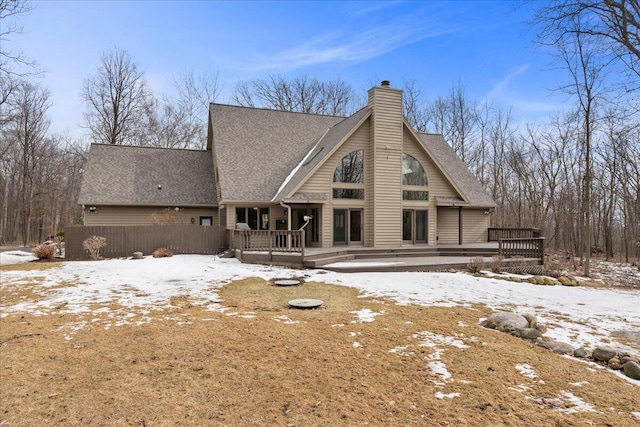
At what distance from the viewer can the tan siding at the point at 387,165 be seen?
16656 mm

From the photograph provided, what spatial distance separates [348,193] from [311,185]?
6.08 feet

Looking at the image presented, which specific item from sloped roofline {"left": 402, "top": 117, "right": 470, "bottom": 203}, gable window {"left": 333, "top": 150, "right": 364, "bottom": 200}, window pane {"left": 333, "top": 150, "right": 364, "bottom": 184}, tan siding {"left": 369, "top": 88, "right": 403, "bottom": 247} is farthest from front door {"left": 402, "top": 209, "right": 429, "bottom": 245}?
window pane {"left": 333, "top": 150, "right": 364, "bottom": 184}

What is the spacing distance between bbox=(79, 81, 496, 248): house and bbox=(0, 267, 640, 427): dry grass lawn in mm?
9855

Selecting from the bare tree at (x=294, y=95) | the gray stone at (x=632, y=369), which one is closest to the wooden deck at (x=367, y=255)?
the gray stone at (x=632, y=369)

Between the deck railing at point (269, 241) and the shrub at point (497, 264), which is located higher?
the deck railing at point (269, 241)

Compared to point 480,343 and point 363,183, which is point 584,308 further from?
point 363,183

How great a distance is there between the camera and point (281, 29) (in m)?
16.0

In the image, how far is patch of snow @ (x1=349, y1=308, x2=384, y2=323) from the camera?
22.5ft

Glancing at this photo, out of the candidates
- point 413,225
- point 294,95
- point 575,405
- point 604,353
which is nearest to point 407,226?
point 413,225

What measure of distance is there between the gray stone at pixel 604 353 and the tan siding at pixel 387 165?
11.4 metres

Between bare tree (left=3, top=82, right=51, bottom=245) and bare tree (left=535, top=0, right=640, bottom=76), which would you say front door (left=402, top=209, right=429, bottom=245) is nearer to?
bare tree (left=535, top=0, right=640, bottom=76)

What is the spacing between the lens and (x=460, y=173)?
22.5 m

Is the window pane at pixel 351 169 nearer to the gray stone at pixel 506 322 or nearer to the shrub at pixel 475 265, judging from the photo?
the shrub at pixel 475 265

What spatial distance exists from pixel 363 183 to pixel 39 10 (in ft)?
45.7
